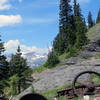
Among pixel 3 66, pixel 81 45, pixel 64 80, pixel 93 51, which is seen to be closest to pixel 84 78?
pixel 64 80

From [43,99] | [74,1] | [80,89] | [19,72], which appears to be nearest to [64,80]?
[80,89]

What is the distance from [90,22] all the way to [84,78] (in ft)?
372

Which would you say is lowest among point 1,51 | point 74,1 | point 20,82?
point 20,82

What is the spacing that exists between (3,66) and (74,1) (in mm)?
35690

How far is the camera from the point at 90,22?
124m

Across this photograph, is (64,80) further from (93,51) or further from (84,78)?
(93,51)

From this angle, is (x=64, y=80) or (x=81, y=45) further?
(x=81, y=45)

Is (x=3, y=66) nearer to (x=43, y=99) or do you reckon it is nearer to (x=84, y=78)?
(x=84, y=78)

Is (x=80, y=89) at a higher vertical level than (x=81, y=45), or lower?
lower

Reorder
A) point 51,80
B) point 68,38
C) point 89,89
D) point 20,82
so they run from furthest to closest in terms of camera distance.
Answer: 1. point 68,38
2. point 20,82
3. point 51,80
4. point 89,89

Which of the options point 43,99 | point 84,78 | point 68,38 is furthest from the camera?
point 68,38

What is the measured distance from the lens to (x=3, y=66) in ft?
131

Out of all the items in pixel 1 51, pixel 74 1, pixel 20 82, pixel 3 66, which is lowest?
pixel 20 82

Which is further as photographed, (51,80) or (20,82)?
(20,82)
